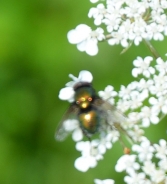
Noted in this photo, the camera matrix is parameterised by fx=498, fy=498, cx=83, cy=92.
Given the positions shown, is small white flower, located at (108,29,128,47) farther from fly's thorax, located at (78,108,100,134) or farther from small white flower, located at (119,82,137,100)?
fly's thorax, located at (78,108,100,134)

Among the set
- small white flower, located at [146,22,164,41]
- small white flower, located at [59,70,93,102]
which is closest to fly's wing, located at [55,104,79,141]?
small white flower, located at [59,70,93,102]

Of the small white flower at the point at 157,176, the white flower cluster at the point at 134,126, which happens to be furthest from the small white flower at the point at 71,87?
the small white flower at the point at 157,176

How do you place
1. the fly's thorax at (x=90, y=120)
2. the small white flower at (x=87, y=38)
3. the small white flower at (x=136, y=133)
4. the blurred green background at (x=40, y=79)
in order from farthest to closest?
the blurred green background at (x=40, y=79)
the small white flower at (x=87, y=38)
the small white flower at (x=136, y=133)
the fly's thorax at (x=90, y=120)

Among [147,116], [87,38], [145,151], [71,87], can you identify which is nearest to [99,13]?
[87,38]

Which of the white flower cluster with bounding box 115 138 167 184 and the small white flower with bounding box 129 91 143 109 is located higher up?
the small white flower with bounding box 129 91 143 109

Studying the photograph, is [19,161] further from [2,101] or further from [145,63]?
[145,63]

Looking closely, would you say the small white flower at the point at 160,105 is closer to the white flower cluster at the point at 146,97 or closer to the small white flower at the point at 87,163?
the white flower cluster at the point at 146,97
